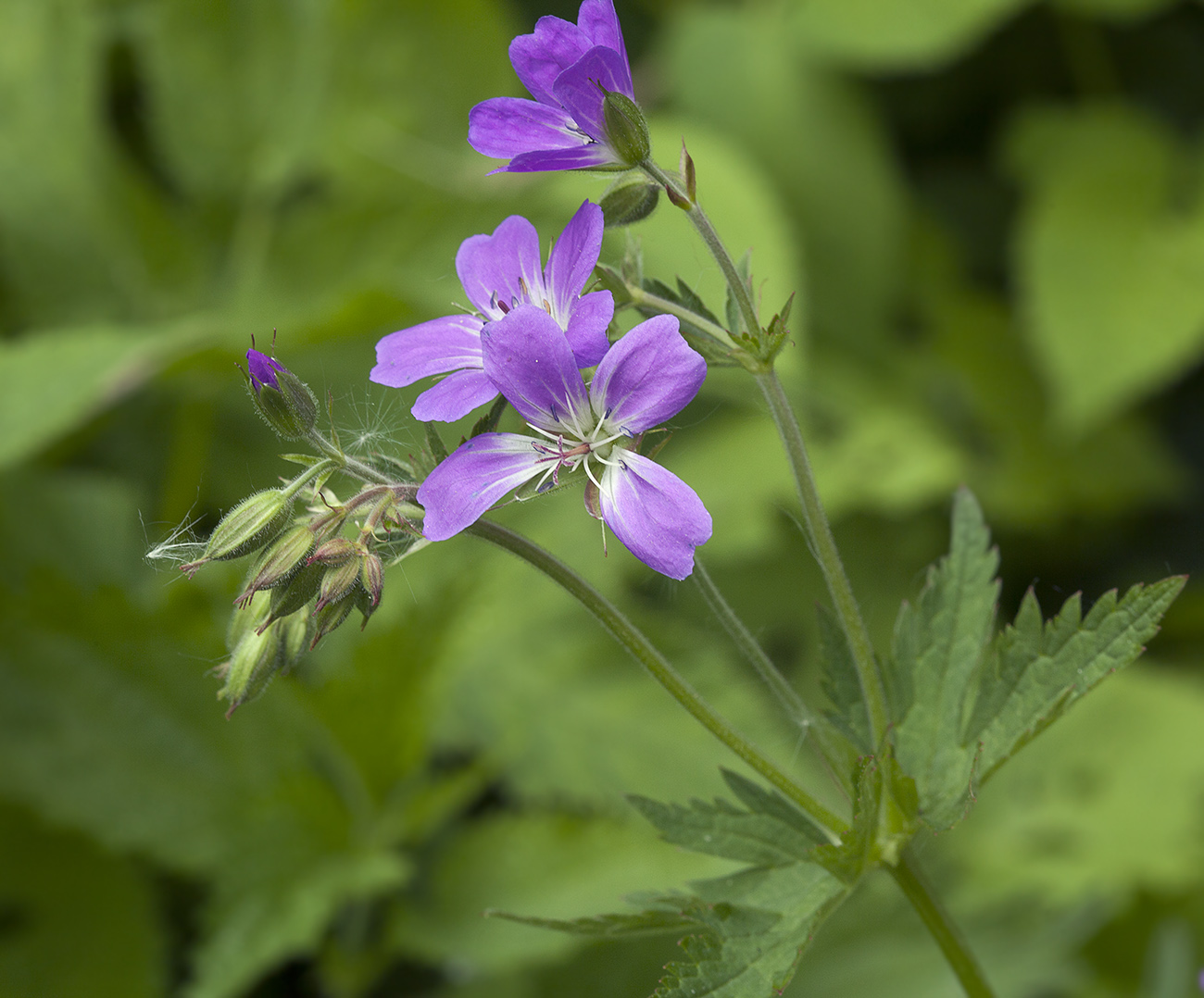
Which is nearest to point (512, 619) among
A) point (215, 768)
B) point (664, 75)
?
point (215, 768)

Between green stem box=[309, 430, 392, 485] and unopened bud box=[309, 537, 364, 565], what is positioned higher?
green stem box=[309, 430, 392, 485]

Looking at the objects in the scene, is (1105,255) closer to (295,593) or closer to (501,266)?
(501,266)

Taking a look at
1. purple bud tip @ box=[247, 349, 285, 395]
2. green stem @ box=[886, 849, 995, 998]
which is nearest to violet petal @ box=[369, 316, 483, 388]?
purple bud tip @ box=[247, 349, 285, 395]

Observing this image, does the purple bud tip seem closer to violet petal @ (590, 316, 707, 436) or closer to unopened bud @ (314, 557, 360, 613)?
unopened bud @ (314, 557, 360, 613)

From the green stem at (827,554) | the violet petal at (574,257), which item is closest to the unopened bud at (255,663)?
the violet petal at (574,257)

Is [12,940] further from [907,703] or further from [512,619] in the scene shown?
[907,703]

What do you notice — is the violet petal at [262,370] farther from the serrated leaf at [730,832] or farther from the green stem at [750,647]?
A: the serrated leaf at [730,832]

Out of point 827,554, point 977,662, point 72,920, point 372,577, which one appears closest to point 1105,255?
point 977,662
